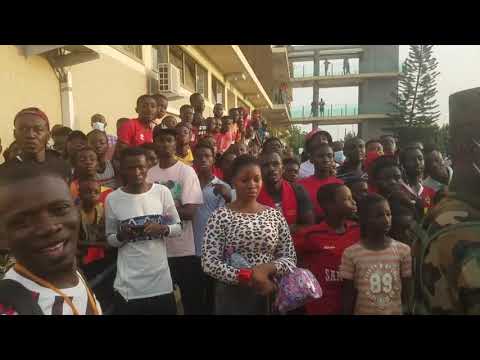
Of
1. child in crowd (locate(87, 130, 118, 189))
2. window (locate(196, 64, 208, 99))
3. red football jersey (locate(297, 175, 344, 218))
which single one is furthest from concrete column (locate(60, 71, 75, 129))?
window (locate(196, 64, 208, 99))

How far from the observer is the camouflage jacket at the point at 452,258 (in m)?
1.11

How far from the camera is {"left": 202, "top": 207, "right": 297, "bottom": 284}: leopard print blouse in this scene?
2.19m

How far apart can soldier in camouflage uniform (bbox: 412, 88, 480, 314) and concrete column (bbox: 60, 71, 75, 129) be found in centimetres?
451

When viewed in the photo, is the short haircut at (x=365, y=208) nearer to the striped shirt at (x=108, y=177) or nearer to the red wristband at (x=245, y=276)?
the red wristband at (x=245, y=276)

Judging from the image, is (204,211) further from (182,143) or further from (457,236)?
(457,236)

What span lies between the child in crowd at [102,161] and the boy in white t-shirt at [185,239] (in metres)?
0.46

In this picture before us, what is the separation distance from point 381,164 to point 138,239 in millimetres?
1880

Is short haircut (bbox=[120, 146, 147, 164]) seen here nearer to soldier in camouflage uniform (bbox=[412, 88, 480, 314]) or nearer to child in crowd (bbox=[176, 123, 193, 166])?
child in crowd (bbox=[176, 123, 193, 166])

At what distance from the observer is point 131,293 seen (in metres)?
2.41

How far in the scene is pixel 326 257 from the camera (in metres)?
2.48

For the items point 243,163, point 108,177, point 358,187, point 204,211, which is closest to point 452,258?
point 243,163

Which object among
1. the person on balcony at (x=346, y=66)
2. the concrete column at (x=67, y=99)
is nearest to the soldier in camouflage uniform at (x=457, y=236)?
the concrete column at (x=67, y=99)

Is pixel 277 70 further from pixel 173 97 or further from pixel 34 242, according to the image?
pixel 34 242
